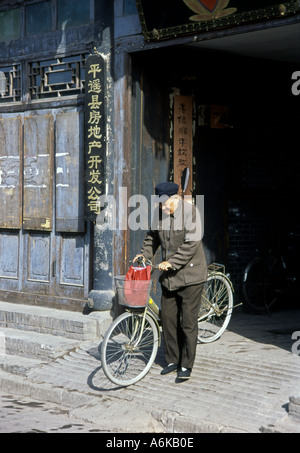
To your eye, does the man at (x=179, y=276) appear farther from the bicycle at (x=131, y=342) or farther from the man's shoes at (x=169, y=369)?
A: the bicycle at (x=131, y=342)

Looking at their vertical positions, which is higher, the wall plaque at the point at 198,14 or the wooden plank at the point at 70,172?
the wall plaque at the point at 198,14

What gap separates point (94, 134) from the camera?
31.6ft

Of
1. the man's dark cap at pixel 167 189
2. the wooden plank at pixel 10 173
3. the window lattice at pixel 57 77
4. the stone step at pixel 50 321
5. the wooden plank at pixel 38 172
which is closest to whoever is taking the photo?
the man's dark cap at pixel 167 189

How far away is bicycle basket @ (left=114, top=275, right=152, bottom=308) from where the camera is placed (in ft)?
24.2

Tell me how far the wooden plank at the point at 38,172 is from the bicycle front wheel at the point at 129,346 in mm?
3084

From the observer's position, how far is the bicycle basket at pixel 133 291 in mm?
7363

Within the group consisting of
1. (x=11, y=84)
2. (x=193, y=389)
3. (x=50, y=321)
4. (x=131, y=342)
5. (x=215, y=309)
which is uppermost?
(x=11, y=84)

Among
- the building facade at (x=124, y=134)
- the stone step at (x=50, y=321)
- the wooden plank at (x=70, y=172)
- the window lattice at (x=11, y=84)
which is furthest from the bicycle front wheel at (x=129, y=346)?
the window lattice at (x=11, y=84)

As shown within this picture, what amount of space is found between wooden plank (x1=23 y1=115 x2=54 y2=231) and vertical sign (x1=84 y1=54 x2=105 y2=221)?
89 centimetres

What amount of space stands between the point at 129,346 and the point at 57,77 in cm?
454

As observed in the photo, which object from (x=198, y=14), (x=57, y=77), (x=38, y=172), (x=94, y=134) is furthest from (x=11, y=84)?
(x=198, y=14)

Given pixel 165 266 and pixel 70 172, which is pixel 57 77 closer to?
pixel 70 172

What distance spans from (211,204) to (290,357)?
3225 mm
